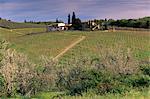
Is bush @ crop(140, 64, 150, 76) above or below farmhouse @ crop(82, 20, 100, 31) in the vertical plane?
above

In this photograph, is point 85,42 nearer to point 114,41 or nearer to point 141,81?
point 114,41

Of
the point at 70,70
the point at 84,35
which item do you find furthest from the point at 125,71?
the point at 84,35

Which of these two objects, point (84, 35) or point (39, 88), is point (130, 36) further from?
point (39, 88)

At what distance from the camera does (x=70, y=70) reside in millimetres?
19703

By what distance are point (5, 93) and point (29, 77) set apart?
206 cm

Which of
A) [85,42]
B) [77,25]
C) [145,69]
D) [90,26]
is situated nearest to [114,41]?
[85,42]

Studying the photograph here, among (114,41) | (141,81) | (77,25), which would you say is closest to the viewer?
(141,81)

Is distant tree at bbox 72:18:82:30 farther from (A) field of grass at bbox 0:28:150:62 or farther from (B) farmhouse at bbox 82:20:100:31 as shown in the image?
(A) field of grass at bbox 0:28:150:62

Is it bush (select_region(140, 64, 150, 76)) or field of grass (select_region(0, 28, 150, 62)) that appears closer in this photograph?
bush (select_region(140, 64, 150, 76))

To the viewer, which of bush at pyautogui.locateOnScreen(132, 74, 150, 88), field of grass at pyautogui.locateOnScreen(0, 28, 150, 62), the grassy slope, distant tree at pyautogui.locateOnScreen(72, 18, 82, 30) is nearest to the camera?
bush at pyautogui.locateOnScreen(132, 74, 150, 88)

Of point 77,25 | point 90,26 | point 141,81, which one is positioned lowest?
point 90,26

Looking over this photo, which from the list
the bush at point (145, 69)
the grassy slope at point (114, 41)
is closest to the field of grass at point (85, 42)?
the grassy slope at point (114, 41)

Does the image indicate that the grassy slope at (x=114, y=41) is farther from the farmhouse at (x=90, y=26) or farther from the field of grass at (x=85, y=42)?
the farmhouse at (x=90, y=26)

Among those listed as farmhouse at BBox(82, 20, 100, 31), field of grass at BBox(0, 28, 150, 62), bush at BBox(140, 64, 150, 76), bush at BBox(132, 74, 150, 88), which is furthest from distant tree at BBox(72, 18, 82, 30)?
bush at BBox(132, 74, 150, 88)
